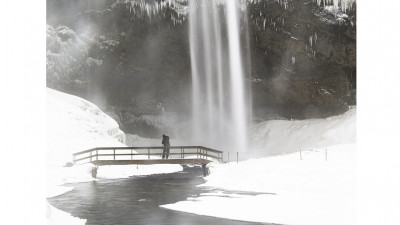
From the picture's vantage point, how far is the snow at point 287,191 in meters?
11.0

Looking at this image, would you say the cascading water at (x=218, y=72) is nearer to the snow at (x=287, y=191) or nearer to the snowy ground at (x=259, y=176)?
the snowy ground at (x=259, y=176)

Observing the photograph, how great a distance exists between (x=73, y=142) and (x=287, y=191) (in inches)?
457

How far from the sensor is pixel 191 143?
34000 millimetres

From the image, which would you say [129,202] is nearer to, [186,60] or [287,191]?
[287,191]

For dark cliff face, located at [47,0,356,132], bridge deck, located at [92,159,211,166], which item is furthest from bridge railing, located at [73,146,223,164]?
dark cliff face, located at [47,0,356,132]

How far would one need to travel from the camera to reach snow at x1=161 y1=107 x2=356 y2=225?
11.0 metres

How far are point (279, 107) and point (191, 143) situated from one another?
11.1 m

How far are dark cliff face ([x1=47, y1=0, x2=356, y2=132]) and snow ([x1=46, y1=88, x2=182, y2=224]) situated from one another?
12.0 feet

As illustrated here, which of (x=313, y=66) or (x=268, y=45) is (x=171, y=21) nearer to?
(x=268, y=45)

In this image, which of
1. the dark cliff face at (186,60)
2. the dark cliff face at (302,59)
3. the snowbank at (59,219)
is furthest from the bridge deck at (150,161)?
the dark cliff face at (302,59)

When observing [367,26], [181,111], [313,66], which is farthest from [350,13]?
[367,26]

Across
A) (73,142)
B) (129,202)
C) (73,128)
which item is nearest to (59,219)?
(129,202)

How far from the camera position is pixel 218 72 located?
108 feet

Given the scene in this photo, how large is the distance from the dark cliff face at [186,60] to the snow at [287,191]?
16362 millimetres
